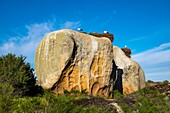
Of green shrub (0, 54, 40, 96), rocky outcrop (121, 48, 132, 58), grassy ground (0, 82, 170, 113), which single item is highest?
rocky outcrop (121, 48, 132, 58)

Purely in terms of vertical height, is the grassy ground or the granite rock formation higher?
the granite rock formation

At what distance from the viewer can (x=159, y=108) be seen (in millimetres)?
13141

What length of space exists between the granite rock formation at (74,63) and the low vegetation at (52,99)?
83 centimetres

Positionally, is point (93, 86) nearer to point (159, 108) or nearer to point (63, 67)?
point (63, 67)

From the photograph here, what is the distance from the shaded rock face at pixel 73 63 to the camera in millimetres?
18969

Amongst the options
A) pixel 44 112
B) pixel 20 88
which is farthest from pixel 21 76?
pixel 44 112

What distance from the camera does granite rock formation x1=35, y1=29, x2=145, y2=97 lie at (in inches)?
747

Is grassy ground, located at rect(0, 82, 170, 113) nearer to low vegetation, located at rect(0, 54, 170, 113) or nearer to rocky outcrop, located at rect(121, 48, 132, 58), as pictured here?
low vegetation, located at rect(0, 54, 170, 113)

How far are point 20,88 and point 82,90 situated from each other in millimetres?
4657

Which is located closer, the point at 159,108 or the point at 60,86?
the point at 159,108

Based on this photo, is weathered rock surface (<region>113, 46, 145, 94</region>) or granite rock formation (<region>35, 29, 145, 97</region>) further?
weathered rock surface (<region>113, 46, 145, 94</region>)

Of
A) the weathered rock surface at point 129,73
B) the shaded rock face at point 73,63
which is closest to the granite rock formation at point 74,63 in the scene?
the shaded rock face at point 73,63

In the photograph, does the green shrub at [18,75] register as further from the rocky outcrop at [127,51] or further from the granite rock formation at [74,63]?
the rocky outcrop at [127,51]

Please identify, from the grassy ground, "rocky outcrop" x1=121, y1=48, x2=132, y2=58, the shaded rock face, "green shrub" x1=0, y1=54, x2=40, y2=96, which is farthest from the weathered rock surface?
"green shrub" x1=0, y1=54, x2=40, y2=96
